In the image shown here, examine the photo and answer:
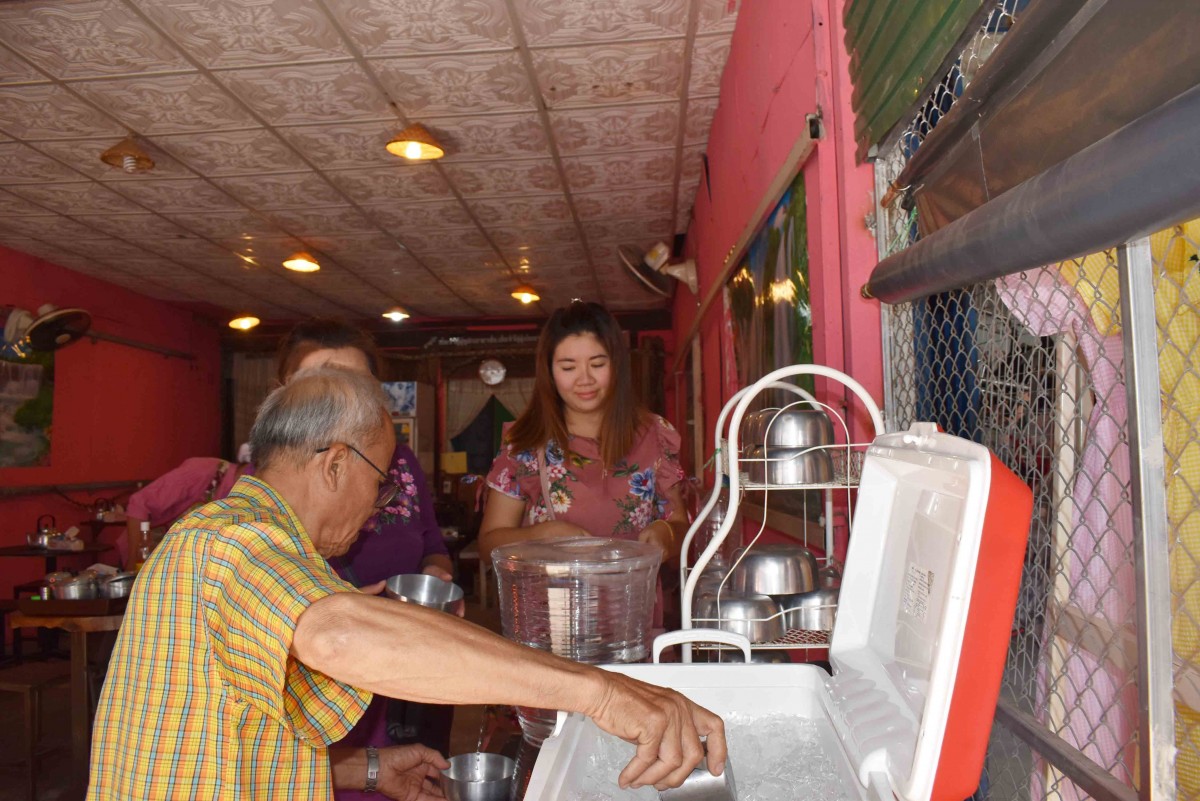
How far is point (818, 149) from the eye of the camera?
6.71ft

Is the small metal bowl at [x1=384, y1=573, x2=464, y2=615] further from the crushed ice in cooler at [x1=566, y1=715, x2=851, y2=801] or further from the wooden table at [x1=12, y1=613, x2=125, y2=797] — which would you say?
the wooden table at [x1=12, y1=613, x2=125, y2=797]

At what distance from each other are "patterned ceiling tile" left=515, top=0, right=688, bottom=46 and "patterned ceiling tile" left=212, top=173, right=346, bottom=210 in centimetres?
226

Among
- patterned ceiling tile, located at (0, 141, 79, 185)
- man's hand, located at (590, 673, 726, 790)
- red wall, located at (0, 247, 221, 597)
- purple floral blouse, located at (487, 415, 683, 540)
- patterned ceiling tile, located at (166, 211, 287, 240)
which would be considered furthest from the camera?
red wall, located at (0, 247, 221, 597)

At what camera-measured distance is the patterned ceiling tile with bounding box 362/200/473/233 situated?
5.67 meters

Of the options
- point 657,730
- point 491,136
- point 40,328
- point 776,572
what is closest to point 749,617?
point 776,572

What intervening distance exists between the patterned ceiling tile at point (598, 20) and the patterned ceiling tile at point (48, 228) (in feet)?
14.3

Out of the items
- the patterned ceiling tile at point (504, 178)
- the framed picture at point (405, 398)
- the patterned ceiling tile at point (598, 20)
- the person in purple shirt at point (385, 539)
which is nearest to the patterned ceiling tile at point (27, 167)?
the patterned ceiling tile at point (504, 178)

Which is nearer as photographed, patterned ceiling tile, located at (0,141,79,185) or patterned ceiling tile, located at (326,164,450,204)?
patterned ceiling tile, located at (0,141,79,185)

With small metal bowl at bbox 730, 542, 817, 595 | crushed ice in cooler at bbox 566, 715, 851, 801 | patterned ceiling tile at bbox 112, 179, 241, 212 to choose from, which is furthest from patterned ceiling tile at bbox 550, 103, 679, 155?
crushed ice in cooler at bbox 566, 715, 851, 801

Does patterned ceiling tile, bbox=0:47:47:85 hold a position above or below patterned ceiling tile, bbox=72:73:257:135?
above

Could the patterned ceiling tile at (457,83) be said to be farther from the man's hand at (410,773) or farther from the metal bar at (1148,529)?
the metal bar at (1148,529)

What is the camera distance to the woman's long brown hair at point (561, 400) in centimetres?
238

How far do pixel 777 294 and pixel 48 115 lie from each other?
3.76m

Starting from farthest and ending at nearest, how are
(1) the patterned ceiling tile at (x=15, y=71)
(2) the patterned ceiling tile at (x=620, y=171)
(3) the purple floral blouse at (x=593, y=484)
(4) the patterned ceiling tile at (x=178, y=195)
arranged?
(4) the patterned ceiling tile at (x=178, y=195), (2) the patterned ceiling tile at (x=620, y=171), (1) the patterned ceiling tile at (x=15, y=71), (3) the purple floral blouse at (x=593, y=484)
